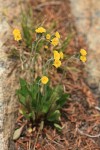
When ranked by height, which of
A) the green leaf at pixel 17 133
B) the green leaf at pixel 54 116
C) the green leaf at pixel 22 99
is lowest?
the green leaf at pixel 17 133

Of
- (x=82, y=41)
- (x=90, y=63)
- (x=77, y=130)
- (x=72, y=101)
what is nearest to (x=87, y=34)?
(x=82, y=41)

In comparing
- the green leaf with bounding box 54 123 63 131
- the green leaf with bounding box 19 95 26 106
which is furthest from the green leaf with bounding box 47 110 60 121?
the green leaf with bounding box 19 95 26 106

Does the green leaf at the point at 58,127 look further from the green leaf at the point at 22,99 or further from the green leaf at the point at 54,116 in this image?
the green leaf at the point at 22,99

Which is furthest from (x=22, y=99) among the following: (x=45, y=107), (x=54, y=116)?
(x=54, y=116)

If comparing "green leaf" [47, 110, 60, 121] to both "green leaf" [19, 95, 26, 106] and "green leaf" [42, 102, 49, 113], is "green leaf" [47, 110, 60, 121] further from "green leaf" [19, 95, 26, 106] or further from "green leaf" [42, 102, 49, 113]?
"green leaf" [19, 95, 26, 106]

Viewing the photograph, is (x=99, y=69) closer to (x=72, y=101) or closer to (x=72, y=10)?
(x=72, y=101)

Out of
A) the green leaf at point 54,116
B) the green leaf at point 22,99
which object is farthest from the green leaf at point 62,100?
the green leaf at point 22,99

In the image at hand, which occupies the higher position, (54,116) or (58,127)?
(54,116)

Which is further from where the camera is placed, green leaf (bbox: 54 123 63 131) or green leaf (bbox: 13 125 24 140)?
green leaf (bbox: 54 123 63 131)

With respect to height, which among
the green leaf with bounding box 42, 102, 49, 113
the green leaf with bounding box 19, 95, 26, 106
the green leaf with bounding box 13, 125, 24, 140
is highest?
the green leaf with bounding box 19, 95, 26, 106

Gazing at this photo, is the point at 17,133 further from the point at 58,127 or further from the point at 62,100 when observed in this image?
the point at 62,100

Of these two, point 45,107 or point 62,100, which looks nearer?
point 45,107
